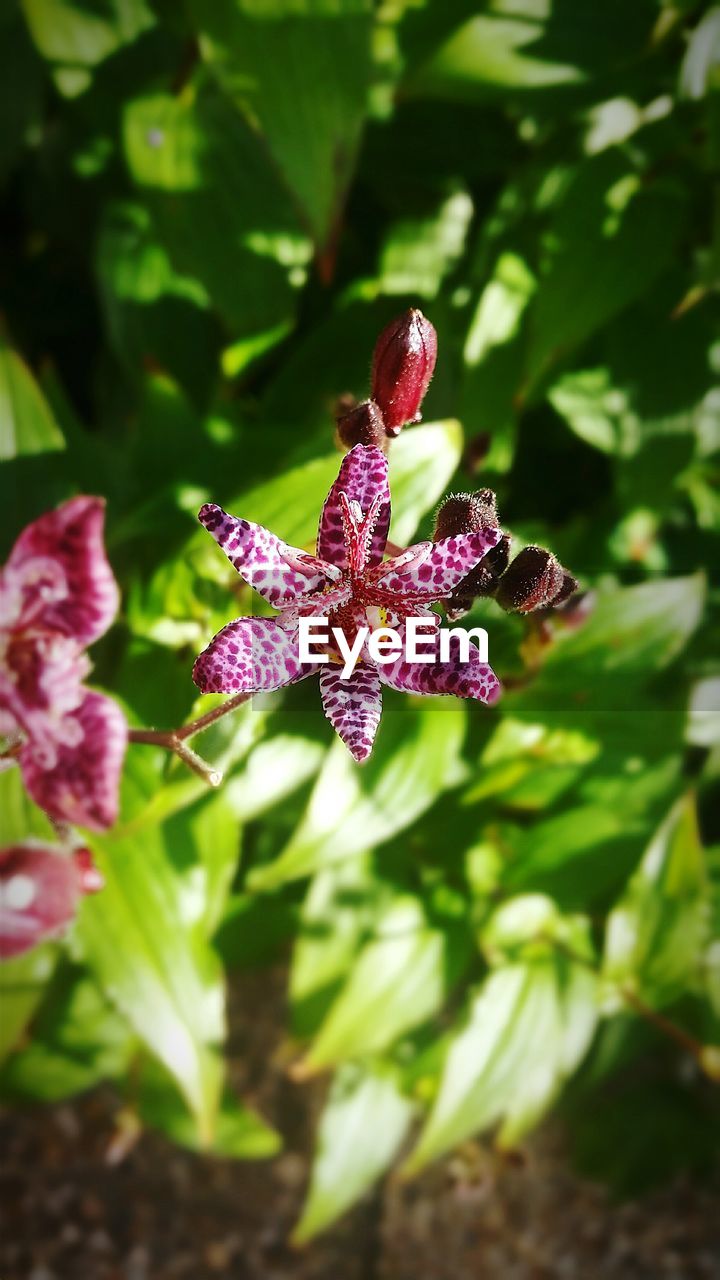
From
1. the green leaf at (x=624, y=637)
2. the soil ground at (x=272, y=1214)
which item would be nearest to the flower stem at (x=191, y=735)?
the green leaf at (x=624, y=637)

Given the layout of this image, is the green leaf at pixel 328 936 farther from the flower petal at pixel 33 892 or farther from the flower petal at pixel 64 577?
the flower petal at pixel 64 577

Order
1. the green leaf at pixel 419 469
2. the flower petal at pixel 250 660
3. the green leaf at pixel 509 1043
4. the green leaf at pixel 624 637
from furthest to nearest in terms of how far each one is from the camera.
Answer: the green leaf at pixel 509 1043
the green leaf at pixel 624 637
the green leaf at pixel 419 469
the flower petal at pixel 250 660

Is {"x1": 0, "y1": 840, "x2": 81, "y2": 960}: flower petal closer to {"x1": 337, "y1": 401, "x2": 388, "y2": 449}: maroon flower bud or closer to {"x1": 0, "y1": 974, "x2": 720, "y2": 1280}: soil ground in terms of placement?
{"x1": 337, "y1": 401, "x2": 388, "y2": 449}: maroon flower bud

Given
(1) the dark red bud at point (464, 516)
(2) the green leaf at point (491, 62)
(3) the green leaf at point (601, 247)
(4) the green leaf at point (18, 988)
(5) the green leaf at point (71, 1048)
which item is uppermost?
(2) the green leaf at point (491, 62)

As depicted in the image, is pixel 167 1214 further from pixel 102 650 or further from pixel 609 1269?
pixel 102 650

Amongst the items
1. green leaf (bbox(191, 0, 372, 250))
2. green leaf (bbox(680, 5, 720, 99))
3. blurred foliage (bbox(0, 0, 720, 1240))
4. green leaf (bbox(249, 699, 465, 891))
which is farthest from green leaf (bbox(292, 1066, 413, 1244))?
green leaf (bbox(680, 5, 720, 99))

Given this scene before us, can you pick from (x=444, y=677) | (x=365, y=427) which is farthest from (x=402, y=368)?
(x=444, y=677)

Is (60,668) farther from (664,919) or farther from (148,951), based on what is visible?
(664,919)
